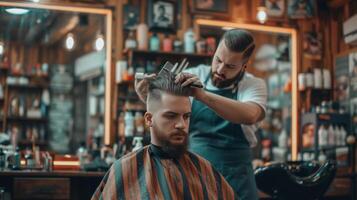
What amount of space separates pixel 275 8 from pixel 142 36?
1458 millimetres

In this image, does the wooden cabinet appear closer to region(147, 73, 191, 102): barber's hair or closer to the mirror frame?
region(147, 73, 191, 102): barber's hair

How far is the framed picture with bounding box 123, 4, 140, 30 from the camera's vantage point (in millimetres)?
5328

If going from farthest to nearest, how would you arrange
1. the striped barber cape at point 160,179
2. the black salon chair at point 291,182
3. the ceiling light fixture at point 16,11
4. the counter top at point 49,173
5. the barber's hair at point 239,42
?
the ceiling light fixture at point 16,11 → the counter top at point 49,173 → the black salon chair at point 291,182 → the barber's hair at point 239,42 → the striped barber cape at point 160,179

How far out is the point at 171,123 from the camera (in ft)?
6.91

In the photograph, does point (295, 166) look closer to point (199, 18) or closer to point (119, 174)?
point (119, 174)

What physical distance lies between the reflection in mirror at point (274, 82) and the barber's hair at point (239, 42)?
10.1ft

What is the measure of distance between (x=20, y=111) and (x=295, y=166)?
3.10 metres

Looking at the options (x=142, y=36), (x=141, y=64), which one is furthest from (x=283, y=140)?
(x=142, y=36)

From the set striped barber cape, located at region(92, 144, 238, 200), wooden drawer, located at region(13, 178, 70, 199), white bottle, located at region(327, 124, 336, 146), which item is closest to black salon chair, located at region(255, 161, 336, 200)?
striped barber cape, located at region(92, 144, 238, 200)

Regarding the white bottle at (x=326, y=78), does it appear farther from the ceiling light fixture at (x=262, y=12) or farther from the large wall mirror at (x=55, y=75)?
the large wall mirror at (x=55, y=75)

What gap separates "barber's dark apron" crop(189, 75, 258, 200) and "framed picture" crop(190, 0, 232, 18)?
9.80 feet

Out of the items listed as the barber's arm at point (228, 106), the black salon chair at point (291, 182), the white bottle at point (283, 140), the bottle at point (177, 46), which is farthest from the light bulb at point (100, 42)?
the barber's arm at point (228, 106)

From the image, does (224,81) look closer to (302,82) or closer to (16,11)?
(16,11)

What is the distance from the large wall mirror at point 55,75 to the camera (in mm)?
5270
